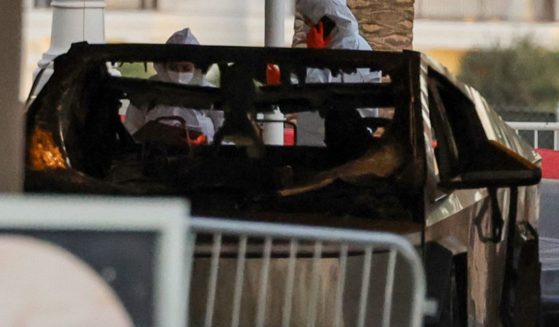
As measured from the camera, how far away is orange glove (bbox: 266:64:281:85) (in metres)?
6.55

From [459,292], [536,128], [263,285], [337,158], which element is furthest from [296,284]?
[536,128]

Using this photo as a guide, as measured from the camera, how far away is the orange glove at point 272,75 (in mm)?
6550

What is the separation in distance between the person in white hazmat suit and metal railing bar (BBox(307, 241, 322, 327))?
7.02 ft

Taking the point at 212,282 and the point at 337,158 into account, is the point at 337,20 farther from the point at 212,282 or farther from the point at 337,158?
the point at 212,282

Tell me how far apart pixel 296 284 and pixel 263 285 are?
27cm

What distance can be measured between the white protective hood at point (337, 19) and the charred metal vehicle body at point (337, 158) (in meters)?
2.87

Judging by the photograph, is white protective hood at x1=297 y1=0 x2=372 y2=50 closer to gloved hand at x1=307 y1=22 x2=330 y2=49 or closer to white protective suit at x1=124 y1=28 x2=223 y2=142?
gloved hand at x1=307 y1=22 x2=330 y2=49

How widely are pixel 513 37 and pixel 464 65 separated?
1.45 metres

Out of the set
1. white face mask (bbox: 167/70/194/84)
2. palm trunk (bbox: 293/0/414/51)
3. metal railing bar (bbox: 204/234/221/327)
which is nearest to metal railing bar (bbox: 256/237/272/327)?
metal railing bar (bbox: 204/234/221/327)

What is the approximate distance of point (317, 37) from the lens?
34.4 ft

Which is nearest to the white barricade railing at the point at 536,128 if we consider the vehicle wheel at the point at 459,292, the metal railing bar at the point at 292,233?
the vehicle wheel at the point at 459,292

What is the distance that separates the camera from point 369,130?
696cm

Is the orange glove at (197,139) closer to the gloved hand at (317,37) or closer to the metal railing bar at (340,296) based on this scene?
the metal railing bar at (340,296)

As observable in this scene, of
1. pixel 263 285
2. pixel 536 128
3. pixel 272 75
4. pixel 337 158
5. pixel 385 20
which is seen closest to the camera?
pixel 263 285
